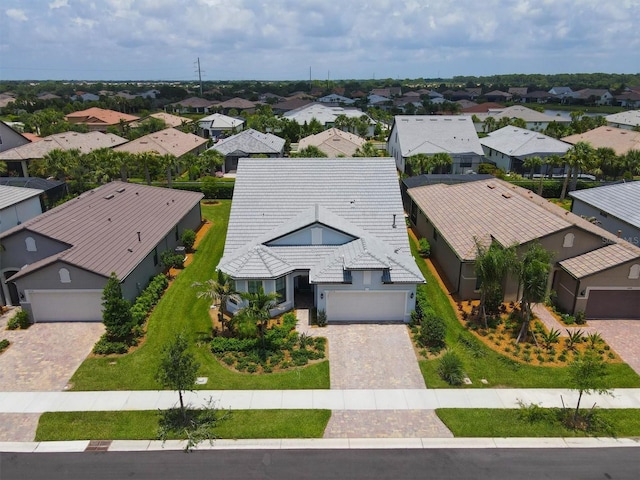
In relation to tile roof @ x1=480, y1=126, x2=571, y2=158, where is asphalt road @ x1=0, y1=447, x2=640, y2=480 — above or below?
below

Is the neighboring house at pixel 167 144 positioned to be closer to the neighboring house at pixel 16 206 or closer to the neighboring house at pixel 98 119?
the neighboring house at pixel 16 206

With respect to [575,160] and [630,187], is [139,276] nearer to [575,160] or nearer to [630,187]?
[630,187]

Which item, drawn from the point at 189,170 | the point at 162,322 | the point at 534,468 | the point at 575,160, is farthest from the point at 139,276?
the point at 575,160

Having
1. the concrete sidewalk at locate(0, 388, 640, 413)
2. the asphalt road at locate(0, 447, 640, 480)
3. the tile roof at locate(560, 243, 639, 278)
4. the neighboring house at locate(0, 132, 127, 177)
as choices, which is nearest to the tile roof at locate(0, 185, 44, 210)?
the concrete sidewalk at locate(0, 388, 640, 413)

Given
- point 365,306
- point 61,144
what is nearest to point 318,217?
point 365,306

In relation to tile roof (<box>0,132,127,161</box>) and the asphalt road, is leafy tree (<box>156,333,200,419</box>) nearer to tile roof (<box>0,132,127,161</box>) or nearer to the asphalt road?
the asphalt road

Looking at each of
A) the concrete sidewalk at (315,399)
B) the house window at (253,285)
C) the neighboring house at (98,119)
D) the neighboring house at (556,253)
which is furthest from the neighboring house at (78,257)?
the neighboring house at (98,119)
